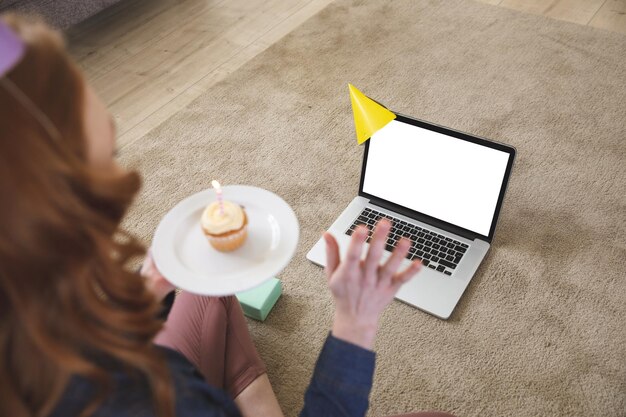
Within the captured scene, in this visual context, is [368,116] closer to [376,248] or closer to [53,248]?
[376,248]

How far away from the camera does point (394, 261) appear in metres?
0.77

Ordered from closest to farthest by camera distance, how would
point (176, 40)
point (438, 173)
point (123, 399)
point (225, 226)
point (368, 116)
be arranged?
point (123, 399) → point (225, 226) → point (368, 116) → point (438, 173) → point (176, 40)

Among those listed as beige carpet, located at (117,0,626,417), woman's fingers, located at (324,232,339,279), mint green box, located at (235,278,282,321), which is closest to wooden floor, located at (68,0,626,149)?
beige carpet, located at (117,0,626,417)

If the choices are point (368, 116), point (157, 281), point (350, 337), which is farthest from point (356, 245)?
point (368, 116)

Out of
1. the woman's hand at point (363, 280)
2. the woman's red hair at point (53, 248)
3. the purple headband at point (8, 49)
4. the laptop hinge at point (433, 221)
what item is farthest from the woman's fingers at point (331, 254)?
the laptop hinge at point (433, 221)

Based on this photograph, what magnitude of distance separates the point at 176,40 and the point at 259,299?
166cm

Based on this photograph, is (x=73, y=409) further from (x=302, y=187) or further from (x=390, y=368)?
(x=302, y=187)

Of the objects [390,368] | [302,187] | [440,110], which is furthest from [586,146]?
[390,368]

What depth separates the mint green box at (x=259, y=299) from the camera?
4.43ft

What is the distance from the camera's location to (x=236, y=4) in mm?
2844

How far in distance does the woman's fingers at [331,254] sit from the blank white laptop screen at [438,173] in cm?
63

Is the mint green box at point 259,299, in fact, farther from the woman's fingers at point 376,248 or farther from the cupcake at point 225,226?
the woman's fingers at point 376,248

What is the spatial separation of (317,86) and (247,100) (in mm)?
277

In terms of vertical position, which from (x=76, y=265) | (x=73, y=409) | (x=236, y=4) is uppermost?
(x=76, y=265)
